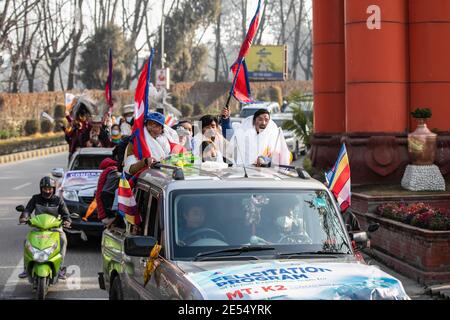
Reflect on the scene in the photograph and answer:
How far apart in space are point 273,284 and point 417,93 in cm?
1220

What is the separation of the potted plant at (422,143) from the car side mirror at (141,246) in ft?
32.2

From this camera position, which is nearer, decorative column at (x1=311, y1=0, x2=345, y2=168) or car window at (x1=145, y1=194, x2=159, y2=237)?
car window at (x1=145, y1=194, x2=159, y2=237)

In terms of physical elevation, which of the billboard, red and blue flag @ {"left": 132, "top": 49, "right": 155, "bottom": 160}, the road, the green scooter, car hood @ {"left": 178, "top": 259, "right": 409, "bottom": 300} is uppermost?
the billboard

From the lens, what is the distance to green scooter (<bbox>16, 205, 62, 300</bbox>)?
10.7 metres

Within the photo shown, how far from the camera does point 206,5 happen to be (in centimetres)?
7444

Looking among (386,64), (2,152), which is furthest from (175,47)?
(386,64)

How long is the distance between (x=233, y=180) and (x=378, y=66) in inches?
406

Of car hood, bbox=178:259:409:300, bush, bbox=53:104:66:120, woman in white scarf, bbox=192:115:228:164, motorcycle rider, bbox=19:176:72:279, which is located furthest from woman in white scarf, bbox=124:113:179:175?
bush, bbox=53:104:66:120

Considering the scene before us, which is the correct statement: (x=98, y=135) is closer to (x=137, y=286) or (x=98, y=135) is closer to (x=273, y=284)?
(x=137, y=286)

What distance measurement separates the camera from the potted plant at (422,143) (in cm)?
1594

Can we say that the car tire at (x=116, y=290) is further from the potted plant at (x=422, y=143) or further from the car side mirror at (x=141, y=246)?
the potted plant at (x=422, y=143)

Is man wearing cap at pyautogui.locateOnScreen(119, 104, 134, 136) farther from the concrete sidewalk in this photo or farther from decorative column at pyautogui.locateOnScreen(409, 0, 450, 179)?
the concrete sidewalk

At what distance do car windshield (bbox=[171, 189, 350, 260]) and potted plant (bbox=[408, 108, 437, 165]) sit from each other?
889 centimetres

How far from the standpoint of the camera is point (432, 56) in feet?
56.8
